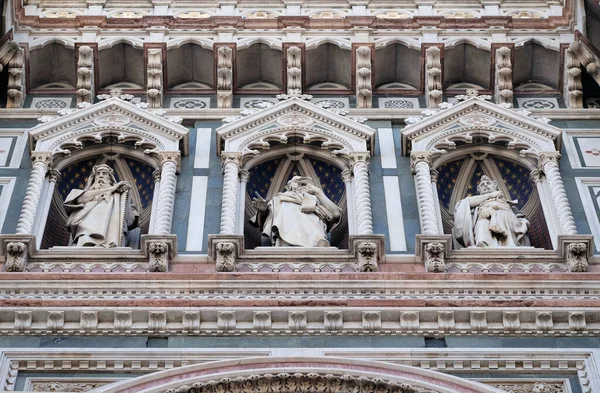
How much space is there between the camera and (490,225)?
2070 cm

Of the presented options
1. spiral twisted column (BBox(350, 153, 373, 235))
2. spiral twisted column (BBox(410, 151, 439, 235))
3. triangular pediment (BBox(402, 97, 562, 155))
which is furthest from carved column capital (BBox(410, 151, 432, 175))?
spiral twisted column (BBox(350, 153, 373, 235))

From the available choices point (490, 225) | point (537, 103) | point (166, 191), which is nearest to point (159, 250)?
point (166, 191)

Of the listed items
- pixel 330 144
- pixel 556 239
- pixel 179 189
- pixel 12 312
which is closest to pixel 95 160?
pixel 179 189

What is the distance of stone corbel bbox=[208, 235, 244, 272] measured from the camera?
764 inches

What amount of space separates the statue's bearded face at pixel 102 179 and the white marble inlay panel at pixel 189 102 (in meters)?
2.61

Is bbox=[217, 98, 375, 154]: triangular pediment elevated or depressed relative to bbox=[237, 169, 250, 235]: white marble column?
elevated

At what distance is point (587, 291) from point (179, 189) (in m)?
5.39

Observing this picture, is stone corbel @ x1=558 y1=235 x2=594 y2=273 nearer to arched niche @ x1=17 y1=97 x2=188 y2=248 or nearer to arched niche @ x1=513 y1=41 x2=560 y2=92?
arched niche @ x1=17 y1=97 x2=188 y2=248

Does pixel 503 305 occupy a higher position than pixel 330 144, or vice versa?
pixel 330 144

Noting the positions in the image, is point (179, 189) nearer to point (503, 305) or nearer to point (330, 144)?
point (330, 144)

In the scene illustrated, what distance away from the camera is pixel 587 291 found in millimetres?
18969

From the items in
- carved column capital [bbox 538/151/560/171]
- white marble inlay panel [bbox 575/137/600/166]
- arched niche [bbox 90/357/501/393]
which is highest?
white marble inlay panel [bbox 575/137/600/166]

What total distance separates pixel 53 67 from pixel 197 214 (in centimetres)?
491

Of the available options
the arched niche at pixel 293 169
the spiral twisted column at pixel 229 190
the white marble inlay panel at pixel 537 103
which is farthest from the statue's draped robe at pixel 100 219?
the white marble inlay panel at pixel 537 103
